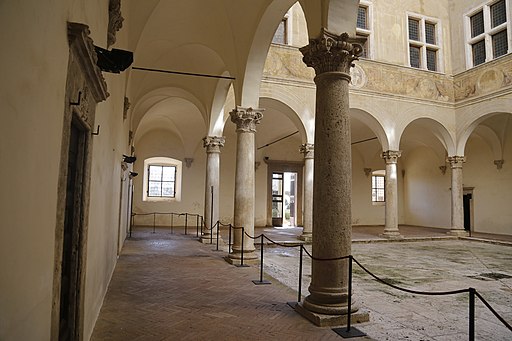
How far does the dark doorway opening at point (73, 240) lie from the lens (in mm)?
2947

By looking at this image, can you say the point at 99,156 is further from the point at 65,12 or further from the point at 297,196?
the point at 297,196

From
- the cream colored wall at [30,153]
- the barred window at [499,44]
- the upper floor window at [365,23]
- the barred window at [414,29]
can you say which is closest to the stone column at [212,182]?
the upper floor window at [365,23]

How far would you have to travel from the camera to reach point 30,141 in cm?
153

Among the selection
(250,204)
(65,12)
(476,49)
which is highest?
(476,49)

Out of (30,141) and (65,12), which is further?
(65,12)

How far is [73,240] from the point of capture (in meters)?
3.01

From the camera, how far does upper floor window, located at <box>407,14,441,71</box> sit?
18047 mm

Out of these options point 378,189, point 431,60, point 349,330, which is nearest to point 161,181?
point 378,189

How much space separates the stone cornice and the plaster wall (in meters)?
22.1

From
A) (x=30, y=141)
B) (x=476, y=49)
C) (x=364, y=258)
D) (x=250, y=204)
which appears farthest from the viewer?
(x=476, y=49)

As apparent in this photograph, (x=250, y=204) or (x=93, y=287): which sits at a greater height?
(x=250, y=204)

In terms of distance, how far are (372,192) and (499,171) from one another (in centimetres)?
727

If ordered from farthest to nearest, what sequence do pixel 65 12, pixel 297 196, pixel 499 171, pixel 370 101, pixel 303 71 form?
pixel 297 196 → pixel 499 171 → pixel 370 101 → pixel 303 71 → pixel 65 12

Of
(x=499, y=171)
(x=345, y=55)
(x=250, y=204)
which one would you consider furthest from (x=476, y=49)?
(x=345, y=55)
